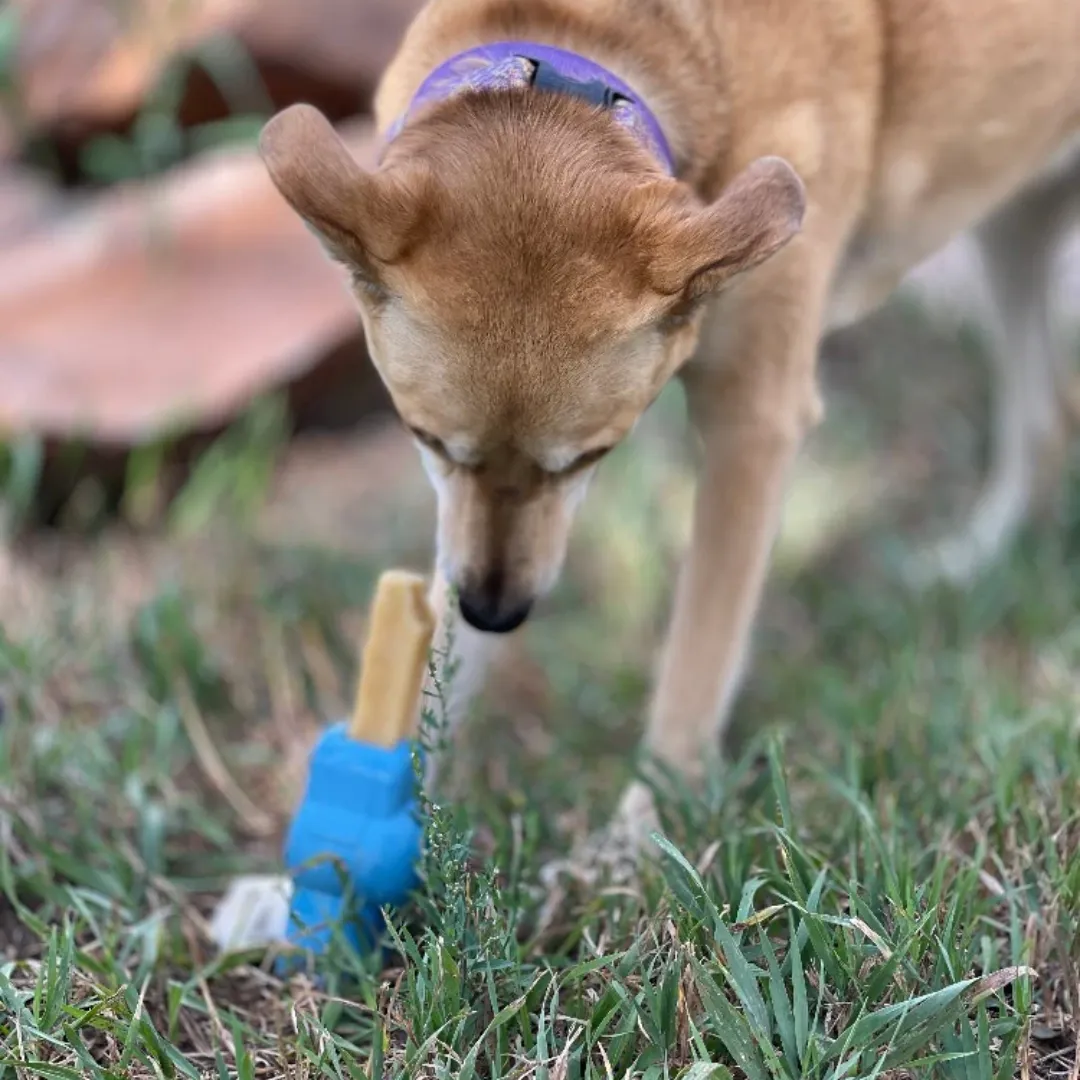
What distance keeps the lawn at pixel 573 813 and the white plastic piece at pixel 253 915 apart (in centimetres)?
4

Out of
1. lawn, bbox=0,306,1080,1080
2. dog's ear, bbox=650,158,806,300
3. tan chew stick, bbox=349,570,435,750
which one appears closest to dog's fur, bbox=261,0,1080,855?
dog's ear, bbox=650,158,806,300

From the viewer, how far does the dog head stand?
1768 mm

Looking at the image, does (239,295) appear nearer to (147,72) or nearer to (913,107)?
(147,72)

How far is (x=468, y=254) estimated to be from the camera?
5.84 feet

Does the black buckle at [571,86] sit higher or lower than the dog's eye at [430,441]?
higher

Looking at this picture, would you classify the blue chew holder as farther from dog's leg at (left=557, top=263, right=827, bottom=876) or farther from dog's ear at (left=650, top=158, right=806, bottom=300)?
dog's ear at (left=650, top=158, right=806, bottom=300)

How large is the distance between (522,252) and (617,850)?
3.55 ft

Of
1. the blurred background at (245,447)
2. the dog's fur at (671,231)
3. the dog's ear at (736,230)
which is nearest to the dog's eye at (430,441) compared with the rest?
the dog's fur at (671,231)

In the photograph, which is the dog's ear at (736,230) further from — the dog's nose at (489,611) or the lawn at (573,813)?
the lawn at (573,813)

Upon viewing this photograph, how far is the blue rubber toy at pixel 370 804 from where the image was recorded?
1957 millimetres

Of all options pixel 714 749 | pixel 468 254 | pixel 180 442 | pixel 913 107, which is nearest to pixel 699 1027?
pixel 714 749

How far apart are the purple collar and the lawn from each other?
3.28 ft

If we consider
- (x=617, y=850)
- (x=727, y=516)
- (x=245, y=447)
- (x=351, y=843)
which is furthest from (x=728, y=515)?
(x=245, y=447)

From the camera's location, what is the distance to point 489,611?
208cm
